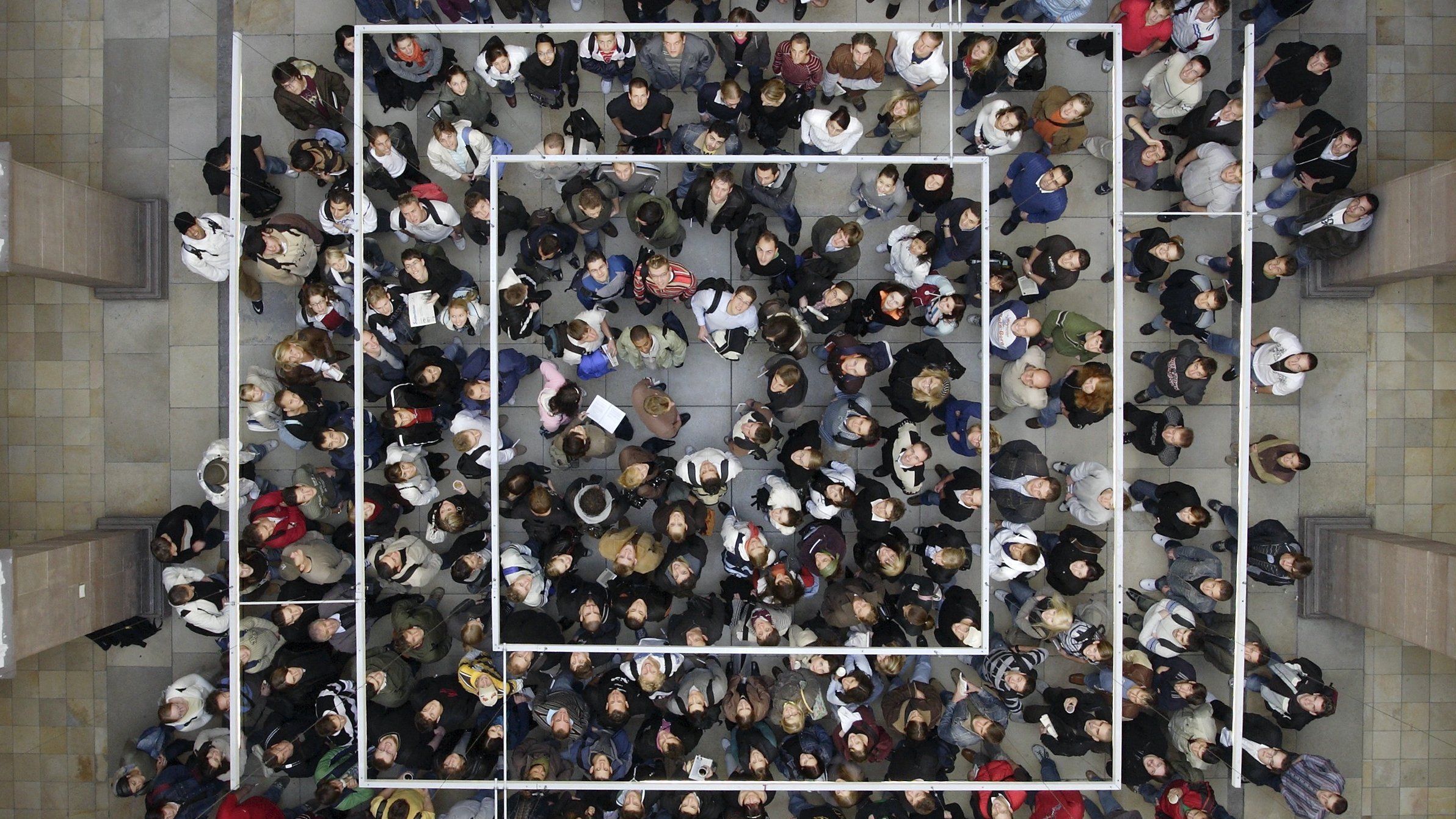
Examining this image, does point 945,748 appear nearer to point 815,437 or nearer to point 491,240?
point 815,437

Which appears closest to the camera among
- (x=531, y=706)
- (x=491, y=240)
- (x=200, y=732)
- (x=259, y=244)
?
(x=491, y=240)

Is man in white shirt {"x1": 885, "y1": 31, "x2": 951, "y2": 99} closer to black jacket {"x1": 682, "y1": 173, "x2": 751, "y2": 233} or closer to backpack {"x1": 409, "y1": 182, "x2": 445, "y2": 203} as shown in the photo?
black jacket {"x1": 682, "y1": 173, "x2": 751, "y2": 233}

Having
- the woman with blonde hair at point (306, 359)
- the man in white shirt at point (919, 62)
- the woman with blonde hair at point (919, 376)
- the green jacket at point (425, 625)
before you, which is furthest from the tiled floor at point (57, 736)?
the man in white shirt at point (919, 62)

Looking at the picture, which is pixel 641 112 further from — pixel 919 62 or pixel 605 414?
pixel 605 414

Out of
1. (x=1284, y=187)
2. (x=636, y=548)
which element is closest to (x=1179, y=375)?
(x=1284, y=187)

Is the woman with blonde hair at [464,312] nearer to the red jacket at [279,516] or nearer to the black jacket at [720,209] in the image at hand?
the black jacket at [720,209]

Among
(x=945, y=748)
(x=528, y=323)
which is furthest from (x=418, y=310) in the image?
(x=945, y=748)

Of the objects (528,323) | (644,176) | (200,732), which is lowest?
(200,732)

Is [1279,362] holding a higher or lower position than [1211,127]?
lower
